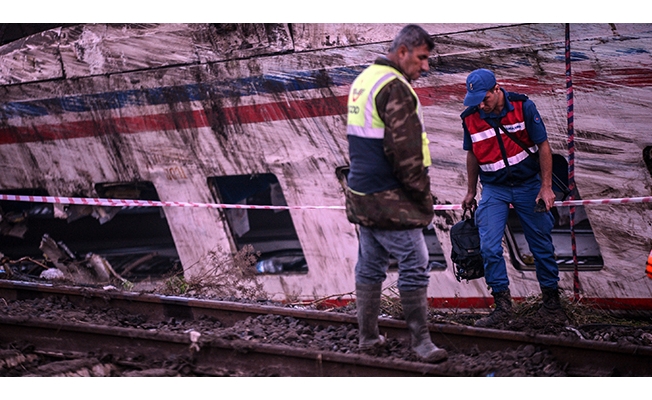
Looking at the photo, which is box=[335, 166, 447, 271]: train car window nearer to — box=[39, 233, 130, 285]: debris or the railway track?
the railway track

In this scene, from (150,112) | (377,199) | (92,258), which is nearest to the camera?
(377,199)

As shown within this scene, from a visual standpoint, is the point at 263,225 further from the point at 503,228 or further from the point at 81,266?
the point at 503,228

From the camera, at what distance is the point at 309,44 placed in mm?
7422

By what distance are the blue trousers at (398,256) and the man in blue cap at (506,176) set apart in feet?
3.70

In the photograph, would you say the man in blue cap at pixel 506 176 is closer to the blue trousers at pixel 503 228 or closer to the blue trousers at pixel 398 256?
the blue trousers at pixel 503 228

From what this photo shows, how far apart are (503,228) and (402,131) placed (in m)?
1.67

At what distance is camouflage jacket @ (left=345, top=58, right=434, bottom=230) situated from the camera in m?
4.21

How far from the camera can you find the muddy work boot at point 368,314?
4.56 metres

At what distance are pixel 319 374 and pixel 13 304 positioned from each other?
2895 mm

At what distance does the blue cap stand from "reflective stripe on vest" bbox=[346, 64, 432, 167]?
1.07m

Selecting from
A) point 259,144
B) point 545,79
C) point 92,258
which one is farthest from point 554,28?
point 92,258

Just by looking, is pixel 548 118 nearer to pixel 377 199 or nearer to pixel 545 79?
pixel 545 79

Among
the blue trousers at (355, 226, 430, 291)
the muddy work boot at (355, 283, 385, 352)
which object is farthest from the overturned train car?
the blue trousers at (355, 226, 430, 291)

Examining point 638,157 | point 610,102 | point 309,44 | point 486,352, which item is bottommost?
point 486,352
